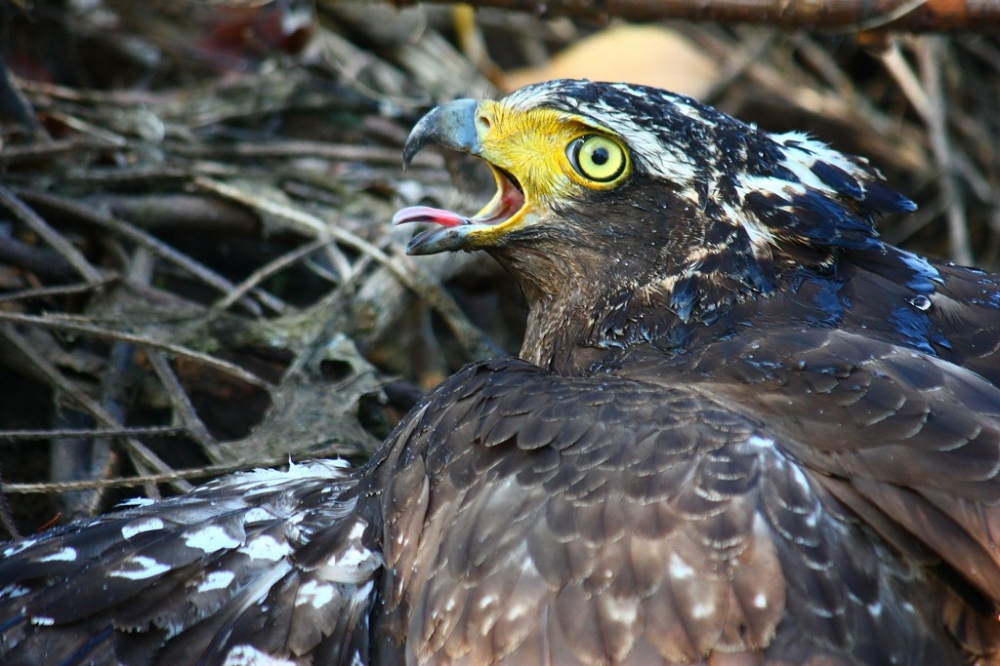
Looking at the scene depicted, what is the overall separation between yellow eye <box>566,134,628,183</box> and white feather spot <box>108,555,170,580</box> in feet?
4.77

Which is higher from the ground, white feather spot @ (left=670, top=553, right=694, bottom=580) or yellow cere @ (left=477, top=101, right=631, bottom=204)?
yellow cere @ (left=477, top=101, right=631, bottom=204)

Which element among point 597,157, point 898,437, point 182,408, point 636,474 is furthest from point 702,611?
point 182,408

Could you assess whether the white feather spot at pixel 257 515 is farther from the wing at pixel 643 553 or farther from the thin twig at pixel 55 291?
the thin twig at pixel 55 291

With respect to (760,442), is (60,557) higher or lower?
lower

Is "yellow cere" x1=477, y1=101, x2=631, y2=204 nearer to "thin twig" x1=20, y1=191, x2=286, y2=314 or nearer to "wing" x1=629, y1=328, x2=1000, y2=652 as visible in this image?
"wing" x1=629, y1=328, x2=1000, y2=652

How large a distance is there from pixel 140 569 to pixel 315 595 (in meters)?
0.43

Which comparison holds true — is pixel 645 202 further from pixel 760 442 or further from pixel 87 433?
pixel 87 433

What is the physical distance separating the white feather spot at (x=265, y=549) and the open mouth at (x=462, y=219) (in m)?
0.88

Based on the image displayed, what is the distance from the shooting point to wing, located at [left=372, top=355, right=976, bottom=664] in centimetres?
225

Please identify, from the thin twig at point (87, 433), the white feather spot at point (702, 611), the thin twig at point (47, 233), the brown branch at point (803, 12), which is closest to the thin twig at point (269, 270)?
the thin twig at point (47, 233)

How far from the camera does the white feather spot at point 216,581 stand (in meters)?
2.69

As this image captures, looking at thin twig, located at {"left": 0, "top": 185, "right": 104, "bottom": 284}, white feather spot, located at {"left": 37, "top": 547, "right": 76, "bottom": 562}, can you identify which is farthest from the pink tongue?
thin twig, located at {"left": 0, "top": 185, "right": 104, "bottom": 284}

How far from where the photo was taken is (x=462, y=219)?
10.6ft

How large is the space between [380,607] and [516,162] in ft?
4.07
